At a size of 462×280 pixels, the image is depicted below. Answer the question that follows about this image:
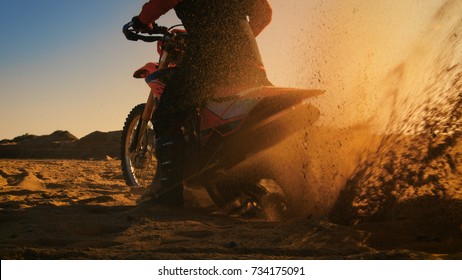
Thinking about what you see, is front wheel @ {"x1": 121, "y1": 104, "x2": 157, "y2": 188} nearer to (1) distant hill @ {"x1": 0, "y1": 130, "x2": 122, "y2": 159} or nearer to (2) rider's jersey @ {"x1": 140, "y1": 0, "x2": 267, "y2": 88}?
(2) rider's jersey @ {"x1": 140, "y1": 0, "x2": 267, "y2": 88}

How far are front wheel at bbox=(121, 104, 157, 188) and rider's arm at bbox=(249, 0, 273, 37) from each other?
1676 millimetres

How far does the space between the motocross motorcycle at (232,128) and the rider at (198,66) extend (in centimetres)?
8

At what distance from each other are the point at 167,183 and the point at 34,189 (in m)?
1.89

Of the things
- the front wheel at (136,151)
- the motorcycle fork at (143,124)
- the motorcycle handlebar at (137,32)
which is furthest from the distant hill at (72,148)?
the motorcycle handlebar at (137,32)

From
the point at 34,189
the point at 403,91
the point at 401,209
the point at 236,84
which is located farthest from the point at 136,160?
the point at 401,209

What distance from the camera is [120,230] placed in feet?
7.52

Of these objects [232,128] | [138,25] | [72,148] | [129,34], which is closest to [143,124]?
[129,34]

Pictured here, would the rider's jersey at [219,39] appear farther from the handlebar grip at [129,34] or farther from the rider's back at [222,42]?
the handlebar grip at [129,34]

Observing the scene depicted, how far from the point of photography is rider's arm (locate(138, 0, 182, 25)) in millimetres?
2957

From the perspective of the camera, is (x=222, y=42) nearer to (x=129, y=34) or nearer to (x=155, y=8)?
(x=155, y=8)

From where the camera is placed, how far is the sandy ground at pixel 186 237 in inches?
69.6

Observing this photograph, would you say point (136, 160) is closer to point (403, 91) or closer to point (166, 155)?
point (166, 155)

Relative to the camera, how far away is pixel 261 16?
3242mm
